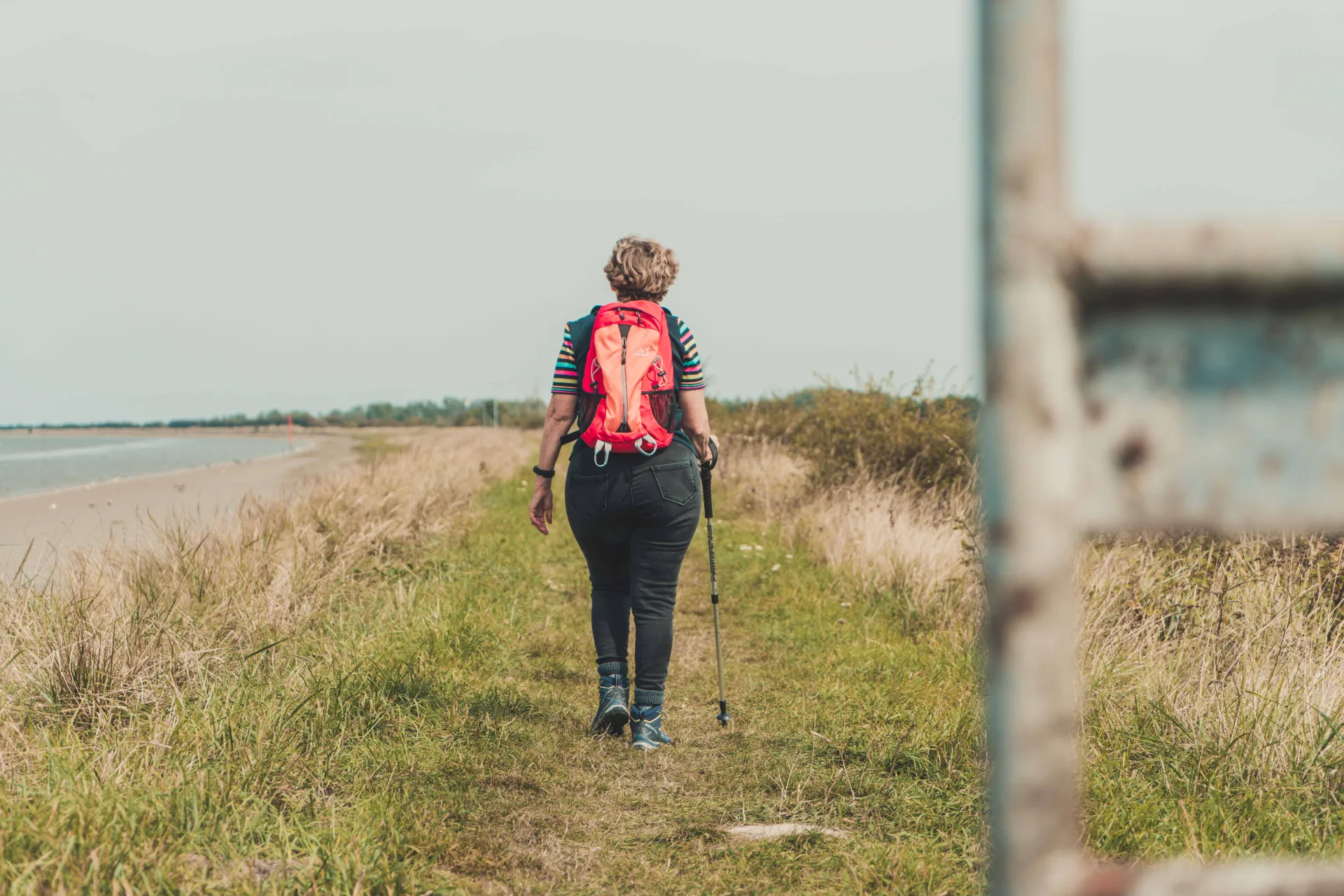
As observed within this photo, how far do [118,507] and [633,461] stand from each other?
15076 millimetres

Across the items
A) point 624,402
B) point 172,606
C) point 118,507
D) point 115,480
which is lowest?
point 118,507

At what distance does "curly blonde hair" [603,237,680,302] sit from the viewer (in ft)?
15.8

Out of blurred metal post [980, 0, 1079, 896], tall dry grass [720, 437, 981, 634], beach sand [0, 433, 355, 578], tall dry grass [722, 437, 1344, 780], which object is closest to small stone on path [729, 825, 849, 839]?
tall dry grass [722, 437, 1344, 780]

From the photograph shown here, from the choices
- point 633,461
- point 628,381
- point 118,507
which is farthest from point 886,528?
point 118,507

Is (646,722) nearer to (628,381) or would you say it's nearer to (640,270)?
(628,381)

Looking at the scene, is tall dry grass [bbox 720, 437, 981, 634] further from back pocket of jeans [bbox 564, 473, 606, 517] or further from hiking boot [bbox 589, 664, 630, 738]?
back pocket of jeans [bbox 564, 473, 606, 517]

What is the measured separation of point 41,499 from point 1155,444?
22410 millimetres

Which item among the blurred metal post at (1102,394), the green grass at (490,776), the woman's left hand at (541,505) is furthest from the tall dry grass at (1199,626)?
the blurred metal post at (1102,394)

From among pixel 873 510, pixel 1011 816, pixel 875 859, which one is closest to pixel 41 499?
pixel 873 510

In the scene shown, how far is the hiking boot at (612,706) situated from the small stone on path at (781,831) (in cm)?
125

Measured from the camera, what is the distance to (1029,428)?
732mm

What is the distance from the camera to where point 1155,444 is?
2.44 ft

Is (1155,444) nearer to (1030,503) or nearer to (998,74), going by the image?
(1030,503)

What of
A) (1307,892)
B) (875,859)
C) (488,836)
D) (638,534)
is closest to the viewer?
(1307,892)
